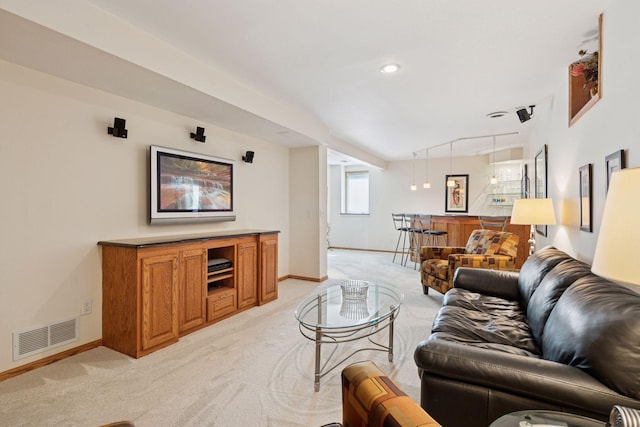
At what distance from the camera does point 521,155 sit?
6.74 metres

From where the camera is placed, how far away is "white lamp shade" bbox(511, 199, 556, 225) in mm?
3092

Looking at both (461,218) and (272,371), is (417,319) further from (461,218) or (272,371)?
(461,218)

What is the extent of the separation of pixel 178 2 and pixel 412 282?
4615mm

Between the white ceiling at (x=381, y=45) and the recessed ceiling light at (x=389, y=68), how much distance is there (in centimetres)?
5

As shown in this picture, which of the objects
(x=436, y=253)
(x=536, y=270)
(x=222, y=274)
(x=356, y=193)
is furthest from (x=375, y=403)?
(x=356, y=193)

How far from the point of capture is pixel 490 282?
2.79 meters

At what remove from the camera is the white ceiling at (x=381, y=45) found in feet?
6.57

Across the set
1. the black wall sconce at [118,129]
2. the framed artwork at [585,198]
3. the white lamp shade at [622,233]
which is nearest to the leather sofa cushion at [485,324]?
the framed artwork at [585,198]

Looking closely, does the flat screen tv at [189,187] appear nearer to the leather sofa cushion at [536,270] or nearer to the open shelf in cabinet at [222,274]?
the open shelf in cabinet at [222,274]

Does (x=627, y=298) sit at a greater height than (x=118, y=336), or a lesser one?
greater

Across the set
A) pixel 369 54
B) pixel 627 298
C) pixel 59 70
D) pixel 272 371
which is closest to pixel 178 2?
pixel 59 70

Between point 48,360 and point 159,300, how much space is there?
865 millimetres

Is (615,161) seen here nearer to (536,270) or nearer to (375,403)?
(536,270)

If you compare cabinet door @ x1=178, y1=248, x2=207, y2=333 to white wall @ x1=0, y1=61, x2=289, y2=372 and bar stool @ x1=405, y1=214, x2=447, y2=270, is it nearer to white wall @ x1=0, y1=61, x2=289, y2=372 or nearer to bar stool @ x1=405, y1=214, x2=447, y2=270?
white wall @ x1=0, y1=61, x2=289, y2=372
